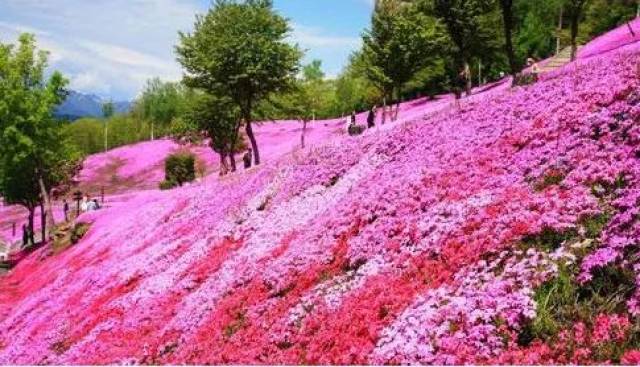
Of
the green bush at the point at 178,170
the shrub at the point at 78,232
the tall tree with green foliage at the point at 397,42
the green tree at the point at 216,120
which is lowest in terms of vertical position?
the shrub at the point at 78,232

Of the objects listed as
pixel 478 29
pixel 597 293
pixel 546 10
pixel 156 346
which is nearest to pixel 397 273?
pixel 597 293

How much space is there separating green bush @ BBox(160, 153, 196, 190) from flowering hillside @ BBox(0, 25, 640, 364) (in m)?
48.9

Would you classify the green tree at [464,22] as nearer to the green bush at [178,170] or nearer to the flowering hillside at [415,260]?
the flowering hillside at [415,260]

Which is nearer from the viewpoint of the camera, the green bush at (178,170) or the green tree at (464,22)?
the green tree at (464,22)

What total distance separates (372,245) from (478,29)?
61.9 m

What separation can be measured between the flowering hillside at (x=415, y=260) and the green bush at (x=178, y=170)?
48937mm

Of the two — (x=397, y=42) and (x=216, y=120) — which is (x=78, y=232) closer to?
(x=216, y=120)

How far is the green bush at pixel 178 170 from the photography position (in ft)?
259

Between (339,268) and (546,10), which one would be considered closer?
(339,268)

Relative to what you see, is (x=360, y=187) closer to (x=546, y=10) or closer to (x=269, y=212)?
(x=269, y=212)

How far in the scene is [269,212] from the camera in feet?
83.4

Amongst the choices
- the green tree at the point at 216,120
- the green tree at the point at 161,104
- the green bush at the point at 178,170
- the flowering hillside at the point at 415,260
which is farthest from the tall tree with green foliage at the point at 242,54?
the green tree at the point at 161,104

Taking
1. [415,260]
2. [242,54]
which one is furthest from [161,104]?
[415,260]

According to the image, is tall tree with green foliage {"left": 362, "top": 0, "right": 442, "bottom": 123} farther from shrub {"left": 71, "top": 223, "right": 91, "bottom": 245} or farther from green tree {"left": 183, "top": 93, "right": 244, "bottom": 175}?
shrub {"left": 71, "top": 223, "right": 91, "bottom": 245}
